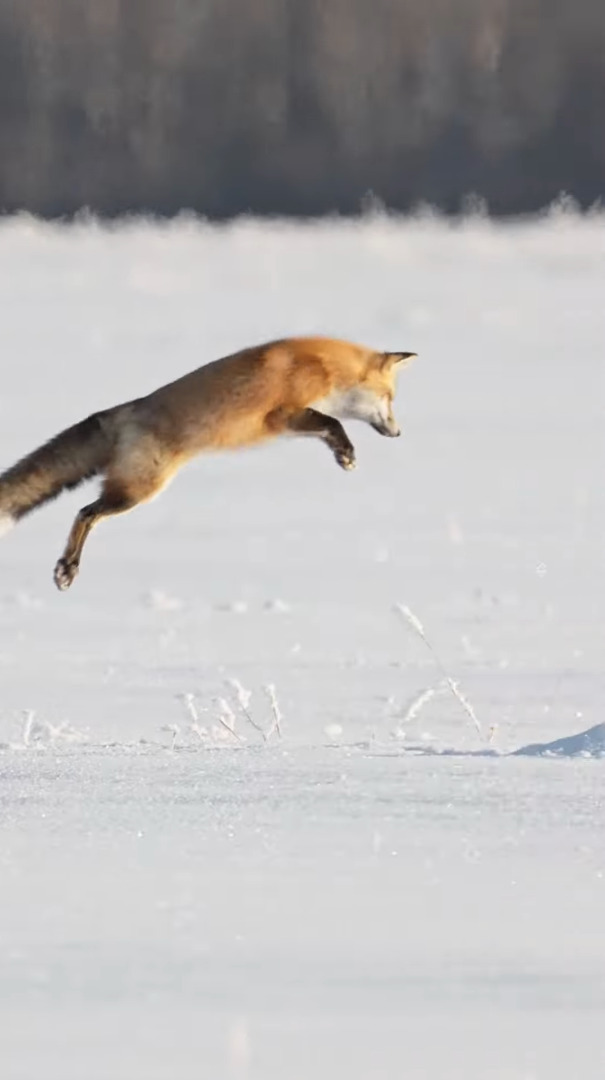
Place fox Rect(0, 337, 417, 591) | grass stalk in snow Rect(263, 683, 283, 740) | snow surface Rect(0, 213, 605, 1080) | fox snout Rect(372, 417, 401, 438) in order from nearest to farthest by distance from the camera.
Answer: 1. snow surface Rect(0, 213, 605, 1080)
2. grass stalk in snow Rect(263, 683, 283, 740)
3. fox Rect(0, 337, 417, 591)
4. fox snout Rect(372, 417, 401, 438)

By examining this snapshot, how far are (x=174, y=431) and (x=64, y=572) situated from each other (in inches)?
20.2

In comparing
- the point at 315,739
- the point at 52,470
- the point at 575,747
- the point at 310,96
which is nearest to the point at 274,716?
the point at 315,739

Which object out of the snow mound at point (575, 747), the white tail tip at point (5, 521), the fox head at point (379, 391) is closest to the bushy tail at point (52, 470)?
the white tail tip at point (5, 521)

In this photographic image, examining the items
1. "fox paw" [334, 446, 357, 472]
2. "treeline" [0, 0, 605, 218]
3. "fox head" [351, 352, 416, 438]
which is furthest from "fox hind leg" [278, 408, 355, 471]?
"treeline" [0, 0, 605, 218]

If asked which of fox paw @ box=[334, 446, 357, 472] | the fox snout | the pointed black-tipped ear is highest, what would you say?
the pointed black-tipped ear

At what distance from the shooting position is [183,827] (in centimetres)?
458

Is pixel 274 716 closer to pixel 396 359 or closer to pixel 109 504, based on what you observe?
pixel 109 504

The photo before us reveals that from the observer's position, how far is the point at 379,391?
7.32m

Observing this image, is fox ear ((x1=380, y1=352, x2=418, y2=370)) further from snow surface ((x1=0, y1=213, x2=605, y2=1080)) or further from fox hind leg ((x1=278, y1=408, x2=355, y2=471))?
snow surface ((x1=0, y1=213, x2=605, y2=1080))

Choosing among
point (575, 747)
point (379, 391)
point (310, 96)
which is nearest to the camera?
point (575, 747)

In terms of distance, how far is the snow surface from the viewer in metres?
3.41

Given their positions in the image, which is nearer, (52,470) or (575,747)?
(575,747)

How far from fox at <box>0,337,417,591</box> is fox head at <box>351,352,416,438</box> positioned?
0.18 meters

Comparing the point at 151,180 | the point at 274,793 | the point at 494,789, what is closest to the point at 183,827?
the point at 274,793
